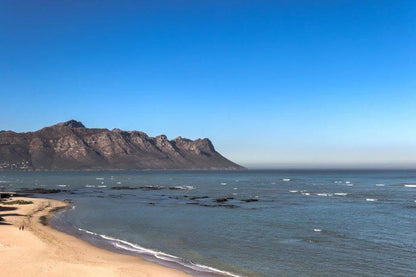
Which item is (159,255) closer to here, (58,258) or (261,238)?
(58,258)

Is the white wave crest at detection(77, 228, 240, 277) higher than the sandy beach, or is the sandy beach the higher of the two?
the sandy beach

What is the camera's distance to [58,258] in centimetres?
2178

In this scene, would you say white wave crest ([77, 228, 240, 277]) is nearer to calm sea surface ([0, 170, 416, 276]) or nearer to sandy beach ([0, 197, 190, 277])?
calm sea surface ([0, 170, 416, 276])

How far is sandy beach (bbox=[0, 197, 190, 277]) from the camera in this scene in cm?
1881

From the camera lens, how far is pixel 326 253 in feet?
81.8

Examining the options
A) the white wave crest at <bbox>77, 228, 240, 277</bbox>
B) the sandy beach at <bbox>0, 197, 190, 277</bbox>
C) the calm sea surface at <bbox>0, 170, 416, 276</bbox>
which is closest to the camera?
the sandy beach at <bbox>0, 197, 190, 277</bbox>

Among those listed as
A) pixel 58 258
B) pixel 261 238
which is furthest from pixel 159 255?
pixel 261 238

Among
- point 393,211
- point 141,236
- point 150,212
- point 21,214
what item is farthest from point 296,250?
point 21,214

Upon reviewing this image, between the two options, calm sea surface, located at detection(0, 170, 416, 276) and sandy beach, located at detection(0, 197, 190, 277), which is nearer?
sandy beach, located at detection(0, 197, 190, 277)

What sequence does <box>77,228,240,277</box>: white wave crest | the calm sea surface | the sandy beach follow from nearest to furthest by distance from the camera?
Result: the sandy beach, <box>77,228,240,277</box>: white wave crest, the calm sea surface

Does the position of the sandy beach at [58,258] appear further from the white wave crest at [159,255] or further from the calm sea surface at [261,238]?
the calm sea surface at [261,238]

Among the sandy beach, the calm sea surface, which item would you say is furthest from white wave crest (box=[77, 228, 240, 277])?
the sandy beach

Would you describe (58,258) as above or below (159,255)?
above

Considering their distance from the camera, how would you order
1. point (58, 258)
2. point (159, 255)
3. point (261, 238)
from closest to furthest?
point (58, 258) → point (159, 255) → point (261, 238)
